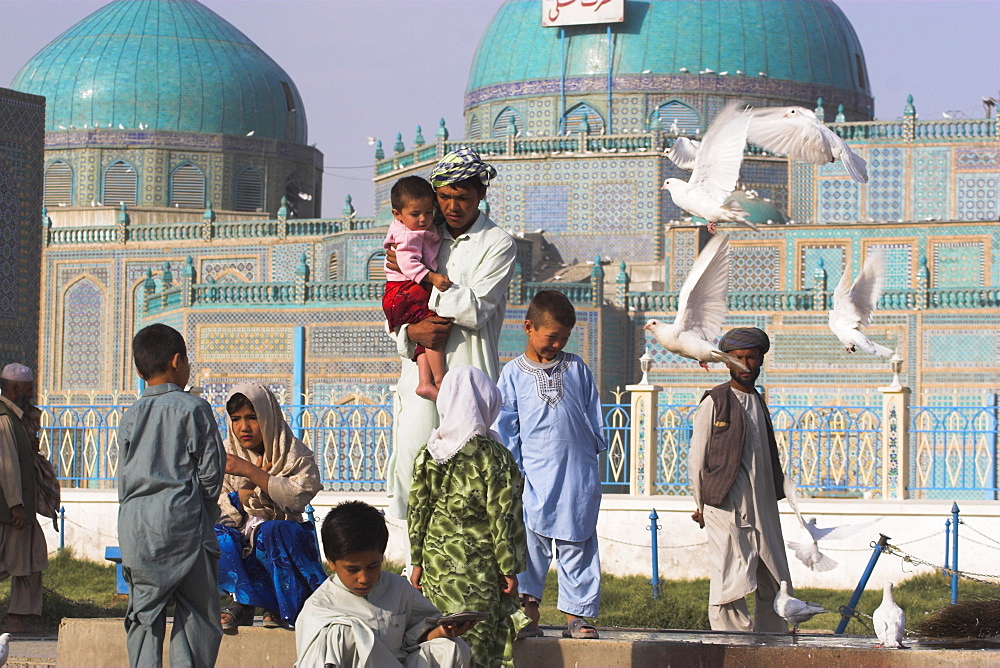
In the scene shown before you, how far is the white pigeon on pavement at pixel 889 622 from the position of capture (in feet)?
17.1

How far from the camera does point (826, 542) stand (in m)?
10.0

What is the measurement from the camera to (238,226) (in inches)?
1006

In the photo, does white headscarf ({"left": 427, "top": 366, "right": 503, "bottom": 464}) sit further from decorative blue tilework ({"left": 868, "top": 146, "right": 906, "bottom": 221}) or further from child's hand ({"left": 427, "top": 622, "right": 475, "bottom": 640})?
decorative blue tilework ({"left": 868, "top": 146, "right": 906, "bottom": 221})

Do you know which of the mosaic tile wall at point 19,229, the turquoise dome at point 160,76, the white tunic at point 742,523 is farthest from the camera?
the turquoise dome at point 160,76

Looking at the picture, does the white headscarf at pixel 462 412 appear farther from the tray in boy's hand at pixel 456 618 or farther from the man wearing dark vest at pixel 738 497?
the man wearing dark vest at pixel 738 497

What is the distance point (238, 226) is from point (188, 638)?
2121cm

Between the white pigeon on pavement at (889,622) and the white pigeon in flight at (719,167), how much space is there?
269 centimetres

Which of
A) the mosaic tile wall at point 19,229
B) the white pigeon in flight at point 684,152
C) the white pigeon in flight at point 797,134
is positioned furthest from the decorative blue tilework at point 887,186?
the white pigeon in flight at point 797,134

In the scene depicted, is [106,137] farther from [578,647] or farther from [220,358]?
[578,647]

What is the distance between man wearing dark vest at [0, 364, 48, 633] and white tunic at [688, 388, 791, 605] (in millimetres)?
2750

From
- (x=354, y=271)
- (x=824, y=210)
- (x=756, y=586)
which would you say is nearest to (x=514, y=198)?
(x=354, y=271)

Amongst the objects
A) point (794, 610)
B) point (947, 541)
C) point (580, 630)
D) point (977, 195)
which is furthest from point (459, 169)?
point (977, 195)

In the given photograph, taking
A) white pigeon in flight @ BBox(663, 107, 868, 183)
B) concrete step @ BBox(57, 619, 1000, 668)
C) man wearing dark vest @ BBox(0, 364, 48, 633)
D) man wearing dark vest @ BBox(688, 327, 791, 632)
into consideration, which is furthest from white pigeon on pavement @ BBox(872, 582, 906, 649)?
man wearing dark vest @ BBox(0, 364, 48, 633)

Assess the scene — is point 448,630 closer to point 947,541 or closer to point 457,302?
point 457,302
